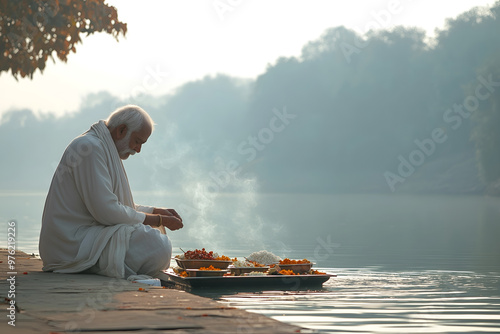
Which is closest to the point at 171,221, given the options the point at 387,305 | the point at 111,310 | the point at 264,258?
the point at 264,258

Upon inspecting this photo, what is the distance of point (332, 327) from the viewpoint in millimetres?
4582

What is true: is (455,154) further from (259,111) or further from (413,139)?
(259,111)

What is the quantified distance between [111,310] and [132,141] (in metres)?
2.42

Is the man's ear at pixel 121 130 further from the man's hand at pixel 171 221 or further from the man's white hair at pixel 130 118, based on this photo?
the man's hand at pixel 171 221

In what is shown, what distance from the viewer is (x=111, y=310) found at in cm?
381

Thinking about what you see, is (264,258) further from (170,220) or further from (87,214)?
(87,214)

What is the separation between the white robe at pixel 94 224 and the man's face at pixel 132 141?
135 mm

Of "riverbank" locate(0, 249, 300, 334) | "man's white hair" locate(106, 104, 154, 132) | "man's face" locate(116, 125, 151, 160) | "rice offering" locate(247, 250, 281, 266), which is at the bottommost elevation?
"riverbank" locate(0, 249, 300, 334)

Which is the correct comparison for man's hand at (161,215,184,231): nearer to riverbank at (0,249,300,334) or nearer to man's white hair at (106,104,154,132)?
man's white hair at (106,104,154,132)

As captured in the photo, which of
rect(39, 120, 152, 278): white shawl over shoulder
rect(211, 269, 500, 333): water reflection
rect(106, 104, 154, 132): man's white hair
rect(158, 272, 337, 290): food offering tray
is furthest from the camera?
rect(158, 272, 337, 290): food offering tray

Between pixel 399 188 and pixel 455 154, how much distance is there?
6.49 metres

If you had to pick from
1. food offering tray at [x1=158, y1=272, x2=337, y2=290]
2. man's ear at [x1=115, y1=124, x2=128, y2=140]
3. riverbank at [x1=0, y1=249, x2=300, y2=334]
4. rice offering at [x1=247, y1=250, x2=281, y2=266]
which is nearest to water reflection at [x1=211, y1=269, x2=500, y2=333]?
food offering tray at [x1=158, y1=272, x2=337, y2=290]

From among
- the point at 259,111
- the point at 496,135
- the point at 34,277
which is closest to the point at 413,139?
the point at 259,111

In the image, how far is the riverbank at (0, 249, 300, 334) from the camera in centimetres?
335
